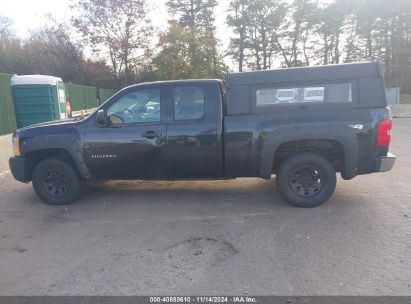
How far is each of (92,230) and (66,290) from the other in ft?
5.28

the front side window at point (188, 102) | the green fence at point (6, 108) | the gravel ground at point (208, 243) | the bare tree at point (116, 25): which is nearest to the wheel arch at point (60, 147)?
the gravel ground at point (208, 243)

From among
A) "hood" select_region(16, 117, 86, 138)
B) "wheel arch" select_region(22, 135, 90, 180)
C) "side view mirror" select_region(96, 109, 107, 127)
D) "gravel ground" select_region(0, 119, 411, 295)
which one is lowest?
"gravel ground" select_region(0, 119, 411, 295)

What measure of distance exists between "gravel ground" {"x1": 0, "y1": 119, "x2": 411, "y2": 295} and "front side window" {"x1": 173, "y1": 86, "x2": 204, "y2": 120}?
138 centimetres

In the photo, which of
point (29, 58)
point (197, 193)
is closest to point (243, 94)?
point (197, 193)

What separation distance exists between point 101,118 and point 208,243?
2.64m

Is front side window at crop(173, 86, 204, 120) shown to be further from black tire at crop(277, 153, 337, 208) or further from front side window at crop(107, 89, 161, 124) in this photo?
black tire at crop(277, 153, 337, 208)

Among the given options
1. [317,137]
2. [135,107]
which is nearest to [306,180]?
[317,137]

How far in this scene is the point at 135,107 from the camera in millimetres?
6105

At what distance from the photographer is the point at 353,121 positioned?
18.2 ft

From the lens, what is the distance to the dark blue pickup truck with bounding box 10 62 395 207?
5.61m

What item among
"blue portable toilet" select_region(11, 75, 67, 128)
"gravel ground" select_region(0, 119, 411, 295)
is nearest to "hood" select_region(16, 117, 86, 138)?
"gravel ground" select_region(0, 119, 411, 295)

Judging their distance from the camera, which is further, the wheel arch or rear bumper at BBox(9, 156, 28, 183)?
rear bumper at BBox(9, 156, 28, 183)

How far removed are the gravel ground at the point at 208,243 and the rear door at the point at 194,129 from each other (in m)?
0.65

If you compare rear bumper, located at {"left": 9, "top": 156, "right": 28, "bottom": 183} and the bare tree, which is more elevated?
the bare tree
